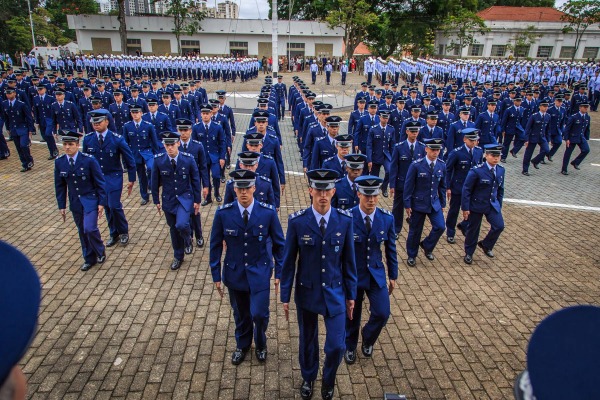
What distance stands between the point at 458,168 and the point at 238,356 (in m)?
5.74

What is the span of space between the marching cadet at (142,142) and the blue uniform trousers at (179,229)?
10.5 feet

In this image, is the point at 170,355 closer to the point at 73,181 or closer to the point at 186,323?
the point at 186,323

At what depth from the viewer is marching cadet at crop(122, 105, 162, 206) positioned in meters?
9.66

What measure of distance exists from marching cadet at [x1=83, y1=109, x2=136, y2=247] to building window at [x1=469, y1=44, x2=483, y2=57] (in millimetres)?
53687

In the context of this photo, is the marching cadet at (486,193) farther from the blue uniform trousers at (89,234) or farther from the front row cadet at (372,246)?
the blue uniform trousers at (89,234)

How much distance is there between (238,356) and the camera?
4.79 metres

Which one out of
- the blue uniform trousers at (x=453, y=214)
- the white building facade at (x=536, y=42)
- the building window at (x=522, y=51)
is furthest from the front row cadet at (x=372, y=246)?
the building window at (x=522, y=51)

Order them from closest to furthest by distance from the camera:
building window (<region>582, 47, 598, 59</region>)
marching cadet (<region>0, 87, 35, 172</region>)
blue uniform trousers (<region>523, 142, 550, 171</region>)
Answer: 1. marching cadet (<region>0, 87, 35, 172</region>)
2. blue uniform trousers (<region>523, 142, 550, 171</region>)
3. building window (<region>582, 47, 598, 59</region>)

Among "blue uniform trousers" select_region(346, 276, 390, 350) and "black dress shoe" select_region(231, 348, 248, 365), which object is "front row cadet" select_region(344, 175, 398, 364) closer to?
"blue uniform trousers" select_region(346, 276, 390, 350)

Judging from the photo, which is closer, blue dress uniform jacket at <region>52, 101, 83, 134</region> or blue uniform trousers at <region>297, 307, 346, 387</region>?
blue uniform trousers at <region>297, 307, 346, 387</region>

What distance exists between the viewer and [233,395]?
434 cm

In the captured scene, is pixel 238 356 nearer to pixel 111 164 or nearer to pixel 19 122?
pixel 111 164

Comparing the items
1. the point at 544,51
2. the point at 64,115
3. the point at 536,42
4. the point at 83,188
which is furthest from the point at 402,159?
the point at 544,51

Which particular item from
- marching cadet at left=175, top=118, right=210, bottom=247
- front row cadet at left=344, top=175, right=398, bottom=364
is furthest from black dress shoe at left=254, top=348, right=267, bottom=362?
marching cadet at left=175, top=118, right=210, bottom=247
